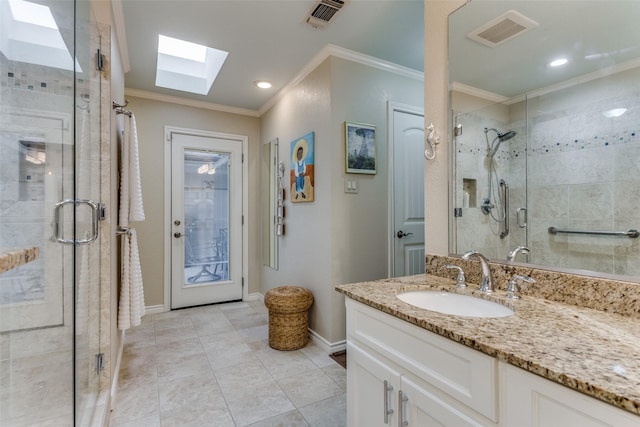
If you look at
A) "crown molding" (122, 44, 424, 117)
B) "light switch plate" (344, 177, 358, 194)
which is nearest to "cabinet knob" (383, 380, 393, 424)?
"light switch plate" (344, 177, 358, 194)

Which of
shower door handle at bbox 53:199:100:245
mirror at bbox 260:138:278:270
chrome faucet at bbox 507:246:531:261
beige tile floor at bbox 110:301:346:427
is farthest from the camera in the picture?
mirror at bbox 260:138:278:270

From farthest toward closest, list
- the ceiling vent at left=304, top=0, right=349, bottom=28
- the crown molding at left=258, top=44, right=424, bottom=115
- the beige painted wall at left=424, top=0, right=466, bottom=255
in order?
the crown molding at left=258, top=44, right=424, bottom=115, the ceiling vent at left=304, top=0, right=349, bottom=28, the beige painted wall at left=424, top=0, right=466, bottom=255

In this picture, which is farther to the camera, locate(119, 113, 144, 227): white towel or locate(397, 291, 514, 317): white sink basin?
locate(119, 113, 144, 227): white towel

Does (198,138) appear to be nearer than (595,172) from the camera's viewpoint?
No

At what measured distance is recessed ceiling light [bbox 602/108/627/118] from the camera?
3.40 feet

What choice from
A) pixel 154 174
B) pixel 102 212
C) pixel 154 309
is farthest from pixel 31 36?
pixel 154 309

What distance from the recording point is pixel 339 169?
8.37ft

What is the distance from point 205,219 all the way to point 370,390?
310cm

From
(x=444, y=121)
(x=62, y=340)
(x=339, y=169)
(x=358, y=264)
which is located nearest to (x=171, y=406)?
(x=62, y=340)

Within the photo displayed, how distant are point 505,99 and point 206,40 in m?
2.13

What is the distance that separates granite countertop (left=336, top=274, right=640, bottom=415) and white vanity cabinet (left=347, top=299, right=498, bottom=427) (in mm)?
41

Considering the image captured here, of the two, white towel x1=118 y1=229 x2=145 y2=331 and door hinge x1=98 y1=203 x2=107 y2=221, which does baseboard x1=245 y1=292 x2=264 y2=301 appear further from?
door hinge x1=98 y1=203 x2=107 y2=221

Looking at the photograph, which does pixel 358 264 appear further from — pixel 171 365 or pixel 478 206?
pixel 171 365

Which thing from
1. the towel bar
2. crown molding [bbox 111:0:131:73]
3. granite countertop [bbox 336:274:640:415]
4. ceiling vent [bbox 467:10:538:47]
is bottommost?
granite countertop [bbox 336:274:640:415]
